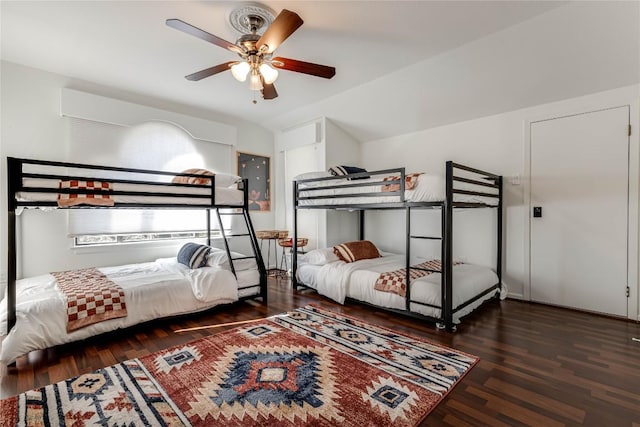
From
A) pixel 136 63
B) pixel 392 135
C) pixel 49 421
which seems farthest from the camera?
pixel 392 135

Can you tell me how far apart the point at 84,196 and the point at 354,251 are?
301 cm

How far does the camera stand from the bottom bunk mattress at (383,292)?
2.90 m

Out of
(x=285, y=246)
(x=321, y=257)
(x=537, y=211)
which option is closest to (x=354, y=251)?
(x=321, y=257)

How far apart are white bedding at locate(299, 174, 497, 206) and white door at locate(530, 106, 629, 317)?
0.65 metres

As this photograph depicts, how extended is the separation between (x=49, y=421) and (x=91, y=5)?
2.96 m

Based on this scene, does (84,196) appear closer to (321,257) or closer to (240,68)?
(240,68)

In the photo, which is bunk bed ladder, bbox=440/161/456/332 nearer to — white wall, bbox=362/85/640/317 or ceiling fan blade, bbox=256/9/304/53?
white wall, bbox=362/85/640/317

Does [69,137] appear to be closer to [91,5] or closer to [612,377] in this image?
[91,5]

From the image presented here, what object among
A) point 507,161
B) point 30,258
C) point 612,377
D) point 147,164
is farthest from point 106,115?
point 612,377

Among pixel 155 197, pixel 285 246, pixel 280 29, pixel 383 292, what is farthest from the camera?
pixel 285 246

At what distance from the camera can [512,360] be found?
2.15 metres

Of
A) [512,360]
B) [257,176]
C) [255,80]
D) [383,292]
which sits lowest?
[512,360]

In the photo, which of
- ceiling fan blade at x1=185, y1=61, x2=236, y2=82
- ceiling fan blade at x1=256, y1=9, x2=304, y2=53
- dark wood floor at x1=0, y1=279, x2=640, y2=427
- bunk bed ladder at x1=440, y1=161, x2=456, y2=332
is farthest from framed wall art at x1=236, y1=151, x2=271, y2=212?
bunk bed ladder at x1=440, y1=161, x2=456, y2=332

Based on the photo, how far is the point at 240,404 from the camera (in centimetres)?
166
